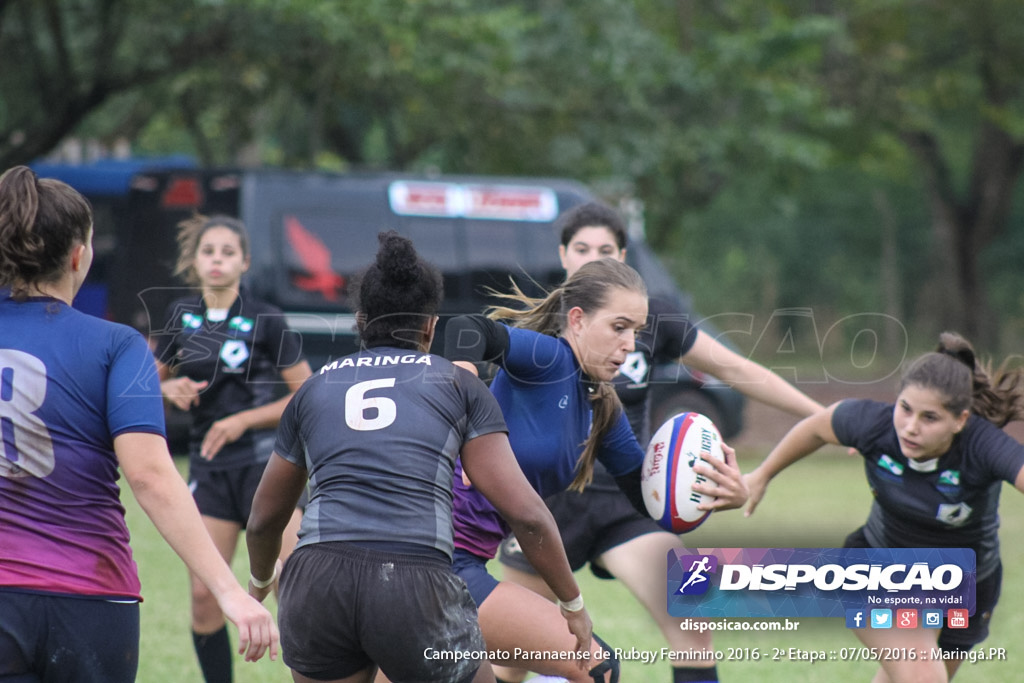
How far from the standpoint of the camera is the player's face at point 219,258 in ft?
18.0

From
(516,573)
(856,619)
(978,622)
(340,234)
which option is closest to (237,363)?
(516,573)

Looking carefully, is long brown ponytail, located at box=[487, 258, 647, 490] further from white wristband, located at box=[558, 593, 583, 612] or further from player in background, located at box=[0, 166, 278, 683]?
player in background, located at box=[0, 166, 278, 683]

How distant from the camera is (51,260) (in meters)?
2.87

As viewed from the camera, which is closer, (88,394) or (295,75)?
(88,394)

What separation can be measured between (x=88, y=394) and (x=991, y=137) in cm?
2578

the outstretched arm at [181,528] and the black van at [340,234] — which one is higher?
the black van at [340,234]

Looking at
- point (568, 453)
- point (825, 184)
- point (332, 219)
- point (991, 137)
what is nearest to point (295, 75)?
point (332, 219)

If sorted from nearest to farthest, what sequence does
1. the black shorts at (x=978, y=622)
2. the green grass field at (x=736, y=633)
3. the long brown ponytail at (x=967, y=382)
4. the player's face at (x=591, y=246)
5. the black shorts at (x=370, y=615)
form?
the black shorts at (x=370, y=615) → the long brown ponytail at (x=967, y=382) → the black shorts at (x=978, y=622) → the player's face at (x=591, y=246) → the green grass field at (x=736, y=633)

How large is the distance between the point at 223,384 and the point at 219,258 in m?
0.61

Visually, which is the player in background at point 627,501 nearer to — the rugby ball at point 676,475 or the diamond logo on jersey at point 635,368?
the diamond logo on jersey at point 635,368

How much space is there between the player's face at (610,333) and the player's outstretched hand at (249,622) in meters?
1.45

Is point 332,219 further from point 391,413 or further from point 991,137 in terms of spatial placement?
point 991,137

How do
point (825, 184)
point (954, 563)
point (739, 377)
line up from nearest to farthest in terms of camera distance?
point (954, 563), point (739, 377), point (825, 184)

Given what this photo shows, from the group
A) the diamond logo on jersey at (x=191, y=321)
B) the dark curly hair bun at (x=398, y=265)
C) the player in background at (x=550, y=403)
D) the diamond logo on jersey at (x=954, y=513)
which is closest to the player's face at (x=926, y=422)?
the diamond logo on jersey at (x=954, y=513)
